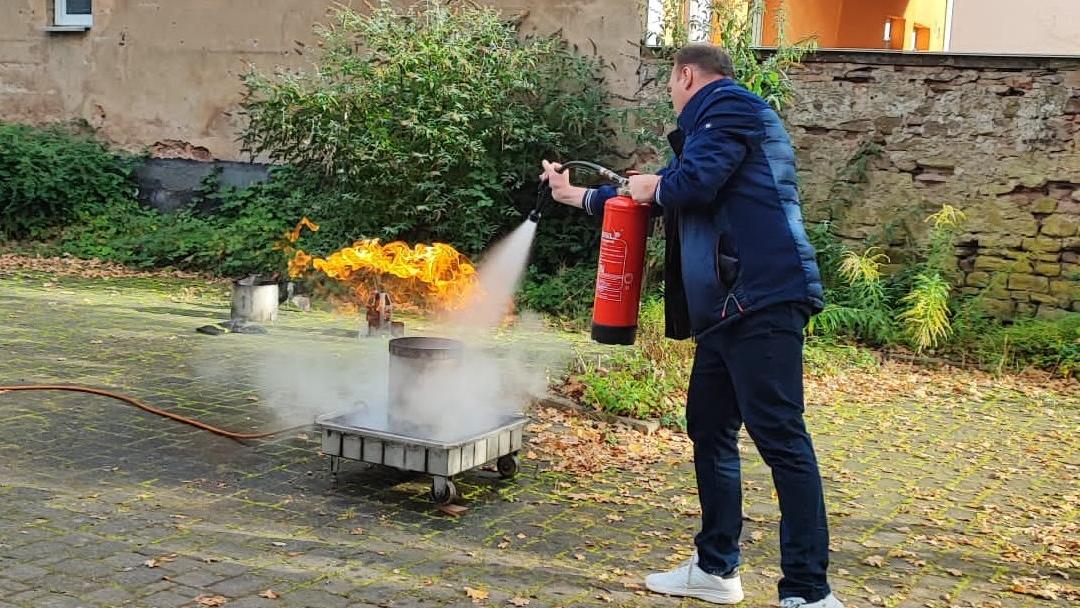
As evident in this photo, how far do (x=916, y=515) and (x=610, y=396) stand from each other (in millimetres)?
2340

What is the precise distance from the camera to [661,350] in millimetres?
8766

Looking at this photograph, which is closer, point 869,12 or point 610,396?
point 610,396

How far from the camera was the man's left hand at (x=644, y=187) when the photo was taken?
4.57 m

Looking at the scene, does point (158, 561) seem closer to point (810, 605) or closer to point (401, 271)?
point (810, 605)

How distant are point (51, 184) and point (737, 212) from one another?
13.9 m

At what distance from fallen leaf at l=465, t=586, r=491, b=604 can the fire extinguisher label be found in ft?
4.50

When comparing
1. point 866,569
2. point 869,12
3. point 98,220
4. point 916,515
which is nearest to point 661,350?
point 916,515

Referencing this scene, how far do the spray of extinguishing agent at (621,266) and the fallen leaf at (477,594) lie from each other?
1216 millimetres

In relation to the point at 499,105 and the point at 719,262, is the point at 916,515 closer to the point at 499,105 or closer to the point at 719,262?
the point at 719,262

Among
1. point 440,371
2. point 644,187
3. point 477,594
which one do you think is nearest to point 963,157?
point 440,371

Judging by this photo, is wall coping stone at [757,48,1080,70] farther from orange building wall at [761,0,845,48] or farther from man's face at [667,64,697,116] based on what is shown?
man's face at [667,64,697,116]

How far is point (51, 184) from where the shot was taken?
15.9m

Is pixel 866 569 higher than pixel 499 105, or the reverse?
pixel 499 105

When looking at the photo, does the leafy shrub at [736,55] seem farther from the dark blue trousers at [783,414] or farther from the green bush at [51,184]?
the green bush at [51,184]
